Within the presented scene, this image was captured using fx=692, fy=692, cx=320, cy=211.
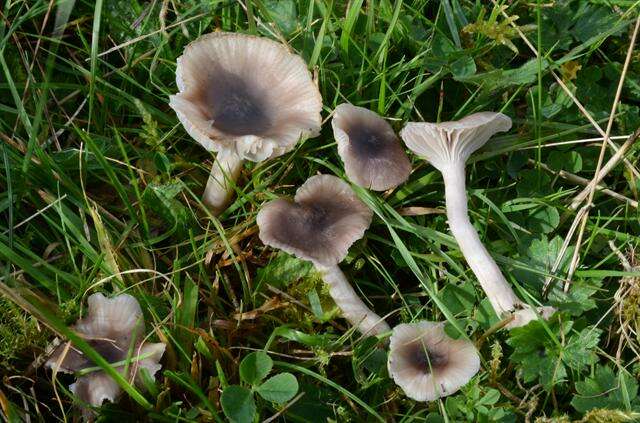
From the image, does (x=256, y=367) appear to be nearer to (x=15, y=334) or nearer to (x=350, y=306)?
(x=350, y=306)

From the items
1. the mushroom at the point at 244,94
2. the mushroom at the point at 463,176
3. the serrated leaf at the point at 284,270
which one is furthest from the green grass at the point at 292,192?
the mushroom at the point at 244,94

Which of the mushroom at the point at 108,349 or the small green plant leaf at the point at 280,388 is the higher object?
the mushroom at the point at 108,349

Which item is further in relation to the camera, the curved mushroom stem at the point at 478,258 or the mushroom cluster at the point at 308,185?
the curved mushroom stem at the point at 478,258

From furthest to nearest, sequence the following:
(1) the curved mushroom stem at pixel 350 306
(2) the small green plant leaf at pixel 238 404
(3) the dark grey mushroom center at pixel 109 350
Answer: (1) the curved mushroom stem at pixel 350 306 < (3) the dark grey mushroom center at pixel 109 350 < (2) the small green plant leaf at pixel 238 404

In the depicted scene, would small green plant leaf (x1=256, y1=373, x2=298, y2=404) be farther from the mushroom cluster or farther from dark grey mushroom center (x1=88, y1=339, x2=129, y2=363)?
dark grey mushroom center (x1=88, y1=339, x2=129, y2=363)

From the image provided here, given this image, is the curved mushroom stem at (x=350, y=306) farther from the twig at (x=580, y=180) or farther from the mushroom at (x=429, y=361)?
the twig at (x=580, y=180)

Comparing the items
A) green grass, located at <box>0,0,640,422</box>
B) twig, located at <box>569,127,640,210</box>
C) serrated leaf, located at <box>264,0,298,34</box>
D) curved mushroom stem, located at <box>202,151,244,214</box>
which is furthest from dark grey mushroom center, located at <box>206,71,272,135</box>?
twig, located at <box>569,127,640,210</box>

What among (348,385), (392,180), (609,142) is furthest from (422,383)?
(609,142)

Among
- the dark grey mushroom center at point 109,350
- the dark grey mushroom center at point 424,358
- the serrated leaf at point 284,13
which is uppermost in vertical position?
the serrated leaf at point 284,13
